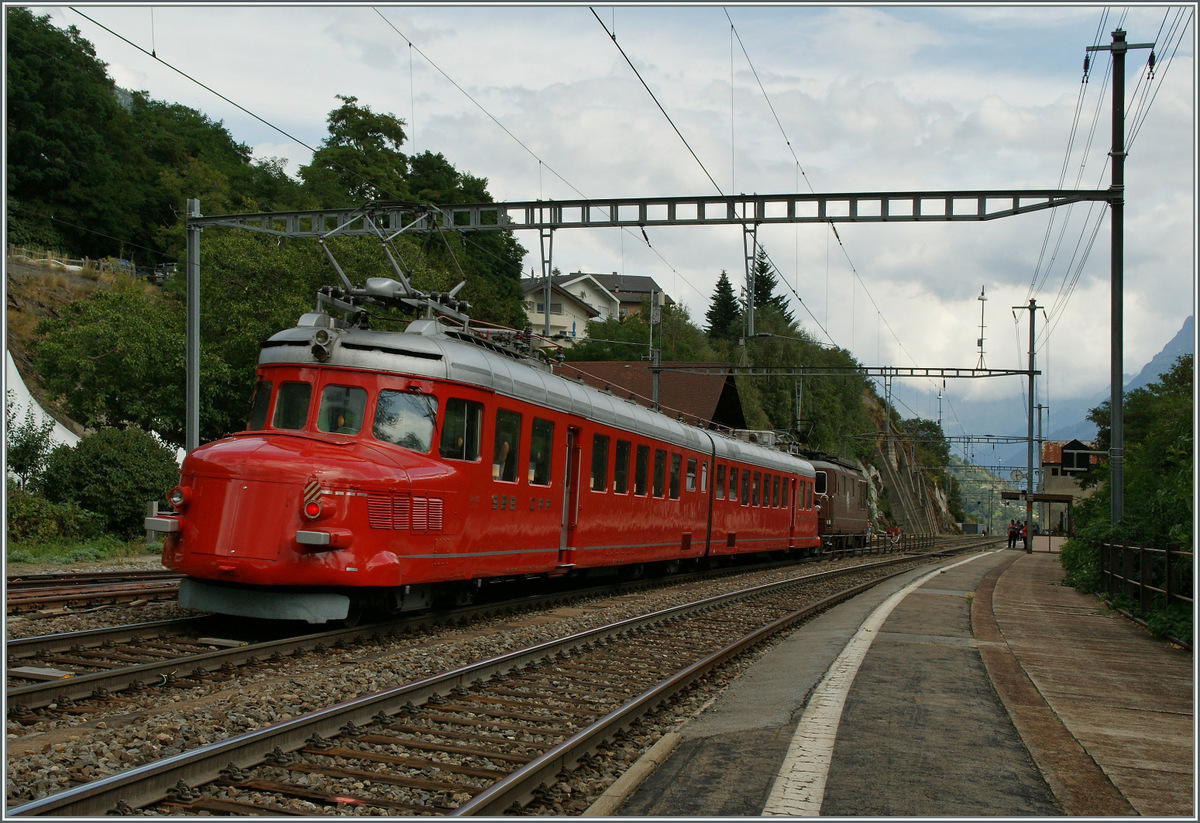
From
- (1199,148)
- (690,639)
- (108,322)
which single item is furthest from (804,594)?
(108,322)

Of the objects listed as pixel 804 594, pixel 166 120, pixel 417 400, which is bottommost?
pixel 804 594

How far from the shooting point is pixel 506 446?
41.8 feet

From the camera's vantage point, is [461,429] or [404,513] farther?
[461,429]

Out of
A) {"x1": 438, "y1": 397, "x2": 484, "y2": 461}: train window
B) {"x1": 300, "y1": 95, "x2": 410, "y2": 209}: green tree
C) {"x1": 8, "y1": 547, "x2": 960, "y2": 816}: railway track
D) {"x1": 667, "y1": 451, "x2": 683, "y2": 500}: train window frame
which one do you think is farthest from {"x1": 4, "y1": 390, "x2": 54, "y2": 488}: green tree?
{"x1": 300, "y1": 95, "x2": 410, "y2": 209}: green tree

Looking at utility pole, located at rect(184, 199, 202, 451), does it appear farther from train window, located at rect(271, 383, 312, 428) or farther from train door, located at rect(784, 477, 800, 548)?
train door, located at rect(784, 477, 800, 548)

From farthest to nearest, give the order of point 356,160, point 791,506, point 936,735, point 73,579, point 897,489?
point 897,489
point 356,160
point 791,506
point 73,579
point 936,735

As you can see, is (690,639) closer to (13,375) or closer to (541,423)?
(541,423)

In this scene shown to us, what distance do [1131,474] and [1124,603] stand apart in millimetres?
7546

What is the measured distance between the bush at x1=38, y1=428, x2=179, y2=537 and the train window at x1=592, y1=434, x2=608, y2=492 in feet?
40.6

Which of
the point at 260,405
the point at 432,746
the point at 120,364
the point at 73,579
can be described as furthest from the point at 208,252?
the point at 432,746

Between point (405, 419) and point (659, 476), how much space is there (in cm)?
854

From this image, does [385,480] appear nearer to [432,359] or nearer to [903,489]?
[432,359]

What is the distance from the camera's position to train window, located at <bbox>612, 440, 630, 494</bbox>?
54.4 ft

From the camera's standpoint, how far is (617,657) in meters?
10.3
